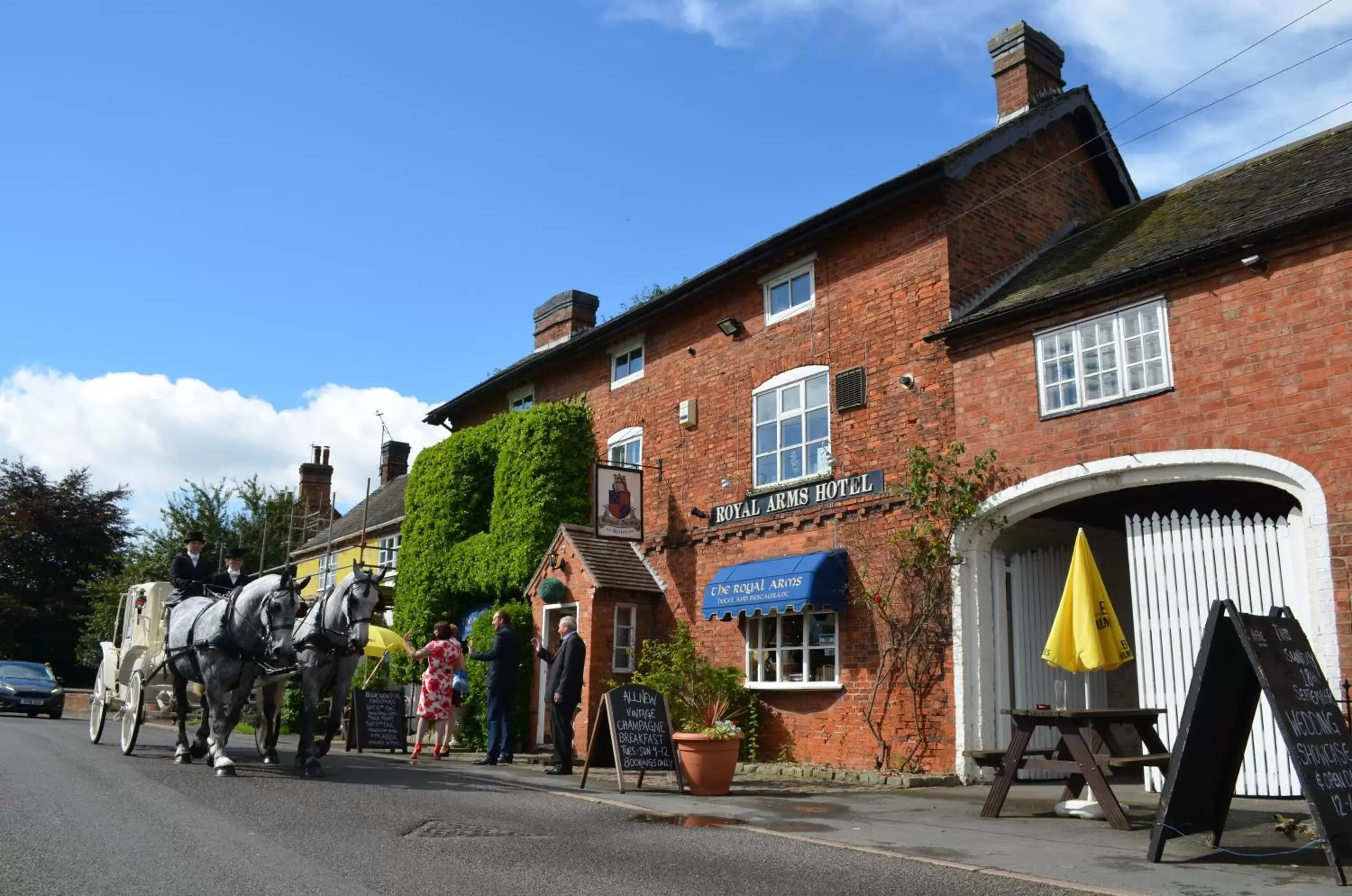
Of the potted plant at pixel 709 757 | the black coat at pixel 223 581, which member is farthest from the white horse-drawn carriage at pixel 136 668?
the potted plant at pixel 709 757

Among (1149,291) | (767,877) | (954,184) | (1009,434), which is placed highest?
(954,184)

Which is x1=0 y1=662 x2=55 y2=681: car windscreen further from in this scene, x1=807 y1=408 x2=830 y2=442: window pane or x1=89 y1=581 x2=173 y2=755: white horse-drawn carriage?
x1=807 y1=408 x2=830 y2=442: window pane

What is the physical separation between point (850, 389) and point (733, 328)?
3.00 metres

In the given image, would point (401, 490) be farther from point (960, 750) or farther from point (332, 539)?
point (960, 750)

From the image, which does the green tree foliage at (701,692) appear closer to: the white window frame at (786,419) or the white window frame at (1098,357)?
the white window frame at (786,419)

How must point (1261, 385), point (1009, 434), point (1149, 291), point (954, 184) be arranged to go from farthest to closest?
point (954, 184) < point (1009, 434) < point (1149, 291) < point (1261, 385)

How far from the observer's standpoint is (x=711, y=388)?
17766mm

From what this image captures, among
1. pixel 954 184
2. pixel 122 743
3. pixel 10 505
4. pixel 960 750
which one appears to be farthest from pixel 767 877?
pixel 10 505

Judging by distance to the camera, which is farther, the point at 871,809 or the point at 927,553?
the point at 927,553

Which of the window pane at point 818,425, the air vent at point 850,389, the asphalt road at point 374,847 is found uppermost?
the air vent at point 850,389

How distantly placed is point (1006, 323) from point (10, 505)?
130ft

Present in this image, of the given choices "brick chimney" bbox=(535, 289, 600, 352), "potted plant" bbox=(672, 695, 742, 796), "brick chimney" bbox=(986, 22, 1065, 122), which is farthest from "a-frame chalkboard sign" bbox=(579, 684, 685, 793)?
"brick chimney" bbox=(535, 289, 600, 352)

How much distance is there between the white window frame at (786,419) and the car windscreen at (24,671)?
2007 cm

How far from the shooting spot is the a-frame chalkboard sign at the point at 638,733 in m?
10.7
